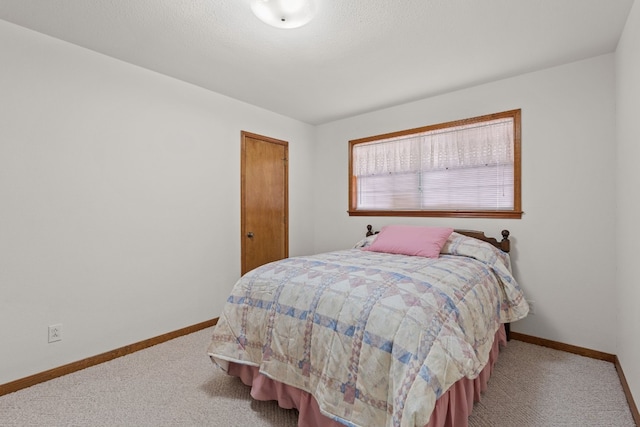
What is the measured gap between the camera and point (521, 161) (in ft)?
9.39

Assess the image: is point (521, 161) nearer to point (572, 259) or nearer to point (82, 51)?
point (572, 259)

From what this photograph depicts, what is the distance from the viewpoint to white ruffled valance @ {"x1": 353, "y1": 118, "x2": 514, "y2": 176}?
302 centimetres

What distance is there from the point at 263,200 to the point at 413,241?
183 centimetres

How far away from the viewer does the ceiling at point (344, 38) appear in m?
1.93

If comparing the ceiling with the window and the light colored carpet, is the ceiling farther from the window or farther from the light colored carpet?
the light colored carpet

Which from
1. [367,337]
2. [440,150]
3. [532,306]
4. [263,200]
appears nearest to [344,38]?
[440,150]

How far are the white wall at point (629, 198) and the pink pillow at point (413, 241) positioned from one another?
116 cm

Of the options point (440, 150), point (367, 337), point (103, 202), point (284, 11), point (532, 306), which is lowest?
point (532, 306)

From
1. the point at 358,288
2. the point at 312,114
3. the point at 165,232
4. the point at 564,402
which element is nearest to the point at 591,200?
the point at 564,402

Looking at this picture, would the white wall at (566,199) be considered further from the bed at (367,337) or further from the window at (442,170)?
the bed at (367,337)

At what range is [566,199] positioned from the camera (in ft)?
8.65

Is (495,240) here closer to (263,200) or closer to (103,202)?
(263,200)

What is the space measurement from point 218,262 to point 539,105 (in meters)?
3.36

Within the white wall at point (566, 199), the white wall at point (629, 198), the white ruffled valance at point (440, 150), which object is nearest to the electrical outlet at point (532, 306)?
the white wall at point (566, 199)
